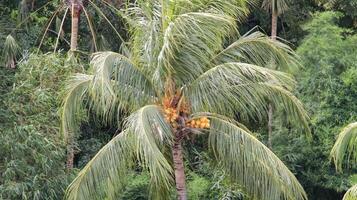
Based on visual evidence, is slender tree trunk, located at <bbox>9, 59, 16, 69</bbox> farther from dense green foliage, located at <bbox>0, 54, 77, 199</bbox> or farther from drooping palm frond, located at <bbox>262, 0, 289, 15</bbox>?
drooping palm frond, located at <bbox>262, 0, 289, 15</bbox>

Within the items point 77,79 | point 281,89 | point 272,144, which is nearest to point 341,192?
point 272,144

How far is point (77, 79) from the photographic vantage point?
33.8 feet

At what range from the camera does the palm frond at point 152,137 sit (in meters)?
8.52

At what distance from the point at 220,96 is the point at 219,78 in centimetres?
27

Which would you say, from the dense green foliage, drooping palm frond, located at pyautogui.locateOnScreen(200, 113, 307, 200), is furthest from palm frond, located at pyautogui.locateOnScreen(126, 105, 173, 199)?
the dense green foliage

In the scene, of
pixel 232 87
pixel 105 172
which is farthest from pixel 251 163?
pixel 105 172

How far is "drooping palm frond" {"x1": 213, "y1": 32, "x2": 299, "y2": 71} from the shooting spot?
10.1 metres

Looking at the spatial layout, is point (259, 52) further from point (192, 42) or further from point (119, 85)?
point (119, 85)

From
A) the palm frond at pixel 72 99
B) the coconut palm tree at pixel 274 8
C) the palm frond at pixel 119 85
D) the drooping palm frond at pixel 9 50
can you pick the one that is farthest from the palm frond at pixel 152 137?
the coconut palm tree at pixel 274 8

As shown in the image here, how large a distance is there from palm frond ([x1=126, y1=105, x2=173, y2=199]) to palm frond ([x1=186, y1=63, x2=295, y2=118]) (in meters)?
0.64

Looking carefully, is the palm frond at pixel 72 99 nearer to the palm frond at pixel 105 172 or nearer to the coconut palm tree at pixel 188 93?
the coconut palm tree at pixel 188 93

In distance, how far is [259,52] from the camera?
1027cm

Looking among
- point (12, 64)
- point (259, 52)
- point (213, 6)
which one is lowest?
point (12, 64)

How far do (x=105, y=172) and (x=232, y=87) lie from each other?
2.23 metres
